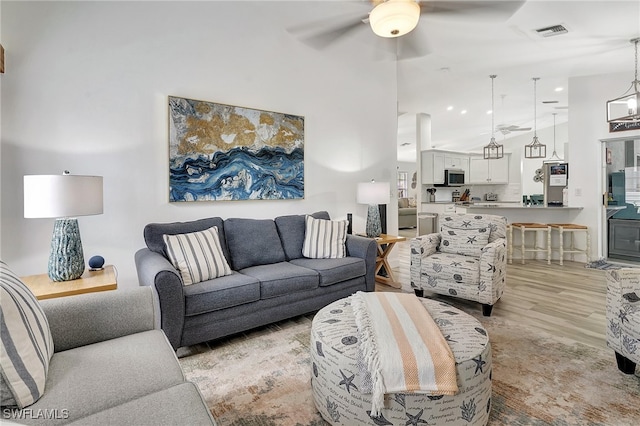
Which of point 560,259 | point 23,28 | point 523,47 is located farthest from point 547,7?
point 23,28

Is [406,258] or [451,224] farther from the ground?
[451,224]

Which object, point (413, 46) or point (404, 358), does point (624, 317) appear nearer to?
point (404, 358)

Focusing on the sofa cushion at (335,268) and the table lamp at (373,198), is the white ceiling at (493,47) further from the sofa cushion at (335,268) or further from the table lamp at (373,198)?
the sofa cushion at (335,268)

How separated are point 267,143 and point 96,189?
71.1 inches

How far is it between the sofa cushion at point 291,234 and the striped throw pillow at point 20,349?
218cm

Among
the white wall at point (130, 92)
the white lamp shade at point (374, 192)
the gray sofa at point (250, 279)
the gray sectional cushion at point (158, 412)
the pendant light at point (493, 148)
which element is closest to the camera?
the gray sectional cushion at point (158, 412)

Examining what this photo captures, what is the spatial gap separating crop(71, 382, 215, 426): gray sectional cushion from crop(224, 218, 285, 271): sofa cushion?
1886 millimetres

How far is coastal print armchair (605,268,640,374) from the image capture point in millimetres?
1869

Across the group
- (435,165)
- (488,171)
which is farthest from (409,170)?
(435,165)

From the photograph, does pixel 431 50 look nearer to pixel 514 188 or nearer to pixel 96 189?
pixel 96 189

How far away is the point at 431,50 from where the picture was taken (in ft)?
13.8

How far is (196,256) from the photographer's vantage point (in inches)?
100

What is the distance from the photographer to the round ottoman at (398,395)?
1.39 meters

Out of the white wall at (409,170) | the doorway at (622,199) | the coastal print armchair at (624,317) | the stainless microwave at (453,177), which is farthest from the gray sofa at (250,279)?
the white wall at (409,170)
